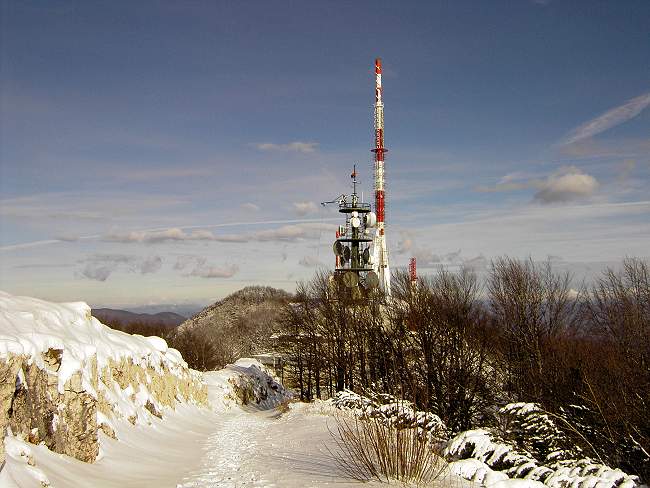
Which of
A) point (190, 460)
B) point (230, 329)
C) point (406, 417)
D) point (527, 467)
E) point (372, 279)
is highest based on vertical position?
point (372, 279)

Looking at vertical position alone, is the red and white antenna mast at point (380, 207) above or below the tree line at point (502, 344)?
above

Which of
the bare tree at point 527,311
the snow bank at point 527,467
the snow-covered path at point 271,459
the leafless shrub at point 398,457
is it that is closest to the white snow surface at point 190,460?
the snow-covered path at point 271,459

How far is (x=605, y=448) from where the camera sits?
11.3 meters

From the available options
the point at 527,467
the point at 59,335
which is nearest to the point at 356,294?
the point at 59,335

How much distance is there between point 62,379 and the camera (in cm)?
954

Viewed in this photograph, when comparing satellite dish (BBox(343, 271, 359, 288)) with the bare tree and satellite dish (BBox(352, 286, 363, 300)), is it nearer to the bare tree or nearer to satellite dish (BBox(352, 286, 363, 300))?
satellite dish (BBox(352, 286, 363, 300))

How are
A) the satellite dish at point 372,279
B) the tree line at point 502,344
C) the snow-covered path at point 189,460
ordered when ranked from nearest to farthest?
the snow-covered path at point 189,460
the tree line at point 502,344
the satellite dish at point 372,279

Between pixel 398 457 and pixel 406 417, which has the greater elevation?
pixel 406 417

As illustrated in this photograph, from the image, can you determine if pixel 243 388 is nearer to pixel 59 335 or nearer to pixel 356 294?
pixel 356 294

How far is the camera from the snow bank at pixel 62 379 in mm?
7941

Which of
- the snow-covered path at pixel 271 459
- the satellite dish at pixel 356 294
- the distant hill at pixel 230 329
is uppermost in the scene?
the satellite dish at pixel 356 294

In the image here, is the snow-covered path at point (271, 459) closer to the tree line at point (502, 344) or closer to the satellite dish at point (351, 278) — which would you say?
the tree line at point (502, 344)

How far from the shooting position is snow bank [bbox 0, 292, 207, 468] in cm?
794

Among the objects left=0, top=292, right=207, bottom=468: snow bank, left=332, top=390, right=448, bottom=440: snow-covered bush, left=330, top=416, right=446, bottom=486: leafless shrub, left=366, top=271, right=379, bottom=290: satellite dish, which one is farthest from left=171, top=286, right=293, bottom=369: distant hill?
left=330, top=416, right=446, bottom=486: leafless shrub
